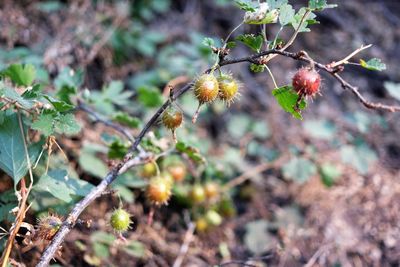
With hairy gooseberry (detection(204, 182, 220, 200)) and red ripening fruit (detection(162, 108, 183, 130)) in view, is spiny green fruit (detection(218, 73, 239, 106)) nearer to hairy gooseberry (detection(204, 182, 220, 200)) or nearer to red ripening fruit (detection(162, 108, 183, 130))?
red ripening fruit (detection(162, 108, 183, 130))

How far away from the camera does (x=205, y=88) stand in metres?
1.87

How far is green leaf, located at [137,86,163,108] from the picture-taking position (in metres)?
3.09

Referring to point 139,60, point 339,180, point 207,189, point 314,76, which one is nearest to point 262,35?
point 314,76

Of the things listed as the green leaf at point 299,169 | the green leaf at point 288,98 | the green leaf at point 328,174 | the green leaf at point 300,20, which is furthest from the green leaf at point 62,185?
the green leaf at point 328,174

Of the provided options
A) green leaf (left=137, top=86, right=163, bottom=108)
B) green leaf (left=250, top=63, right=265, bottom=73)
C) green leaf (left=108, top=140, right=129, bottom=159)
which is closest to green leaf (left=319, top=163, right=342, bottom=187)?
green leaf (left=137, top=86, right=163, bottom=108)

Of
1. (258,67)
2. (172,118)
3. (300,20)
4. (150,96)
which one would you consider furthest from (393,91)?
(172,118)

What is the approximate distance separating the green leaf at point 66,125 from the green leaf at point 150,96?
1.16 metres

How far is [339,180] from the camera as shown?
373 cm

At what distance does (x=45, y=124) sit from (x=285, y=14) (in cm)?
115

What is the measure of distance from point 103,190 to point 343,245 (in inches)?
76.9

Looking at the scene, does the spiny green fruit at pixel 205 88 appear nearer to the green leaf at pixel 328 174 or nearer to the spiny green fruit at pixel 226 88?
the spiny green fruit at pixel 226 88

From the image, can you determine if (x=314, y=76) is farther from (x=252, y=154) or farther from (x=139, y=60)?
(x=139, y=60)

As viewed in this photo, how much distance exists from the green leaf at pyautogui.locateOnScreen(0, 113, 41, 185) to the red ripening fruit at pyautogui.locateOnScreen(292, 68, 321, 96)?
1285mm

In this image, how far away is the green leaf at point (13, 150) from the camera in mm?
1999
